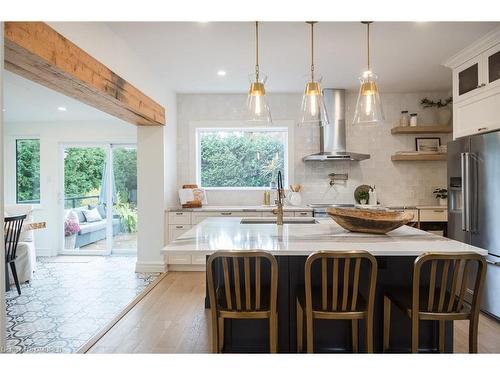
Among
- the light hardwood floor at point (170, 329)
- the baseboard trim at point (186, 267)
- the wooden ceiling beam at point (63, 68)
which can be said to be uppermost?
the wooden ceiling beam at point (63, 68)

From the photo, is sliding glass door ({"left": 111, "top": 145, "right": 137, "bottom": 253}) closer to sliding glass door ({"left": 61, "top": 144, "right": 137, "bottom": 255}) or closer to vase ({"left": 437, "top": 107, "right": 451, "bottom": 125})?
sliding glass door ({"left": 61, "top": 144, "right": 137, "bottom": 255})

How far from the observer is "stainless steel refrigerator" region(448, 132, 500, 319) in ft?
9.88

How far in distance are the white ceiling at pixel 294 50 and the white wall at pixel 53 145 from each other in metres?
2.04

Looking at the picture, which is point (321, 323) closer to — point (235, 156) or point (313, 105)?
point (313, 105)

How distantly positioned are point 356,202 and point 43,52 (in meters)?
4.29

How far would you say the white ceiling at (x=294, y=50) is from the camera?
9.89 feet

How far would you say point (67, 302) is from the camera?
3.62 meters

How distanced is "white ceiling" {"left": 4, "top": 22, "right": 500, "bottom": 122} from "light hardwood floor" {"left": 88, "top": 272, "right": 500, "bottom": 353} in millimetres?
2579

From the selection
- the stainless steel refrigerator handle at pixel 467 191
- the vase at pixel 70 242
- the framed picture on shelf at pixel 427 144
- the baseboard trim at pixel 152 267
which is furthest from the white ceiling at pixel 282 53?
the baseboard trim at pixel 152 267

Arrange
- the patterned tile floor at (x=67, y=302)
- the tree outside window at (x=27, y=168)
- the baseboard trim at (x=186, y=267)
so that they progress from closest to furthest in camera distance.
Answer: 1. the patterned tile floor at (x=67, y=302)
2. the baseboard trim at (x=186, y=267)
3. the tree outside window at (x=27, y=168)

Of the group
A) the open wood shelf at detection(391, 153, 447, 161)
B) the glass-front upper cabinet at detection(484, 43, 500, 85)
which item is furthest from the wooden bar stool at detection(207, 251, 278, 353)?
the open wood shelf at detection(391, 153, 447, 161)

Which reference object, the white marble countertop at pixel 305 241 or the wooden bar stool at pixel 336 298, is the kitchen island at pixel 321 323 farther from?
the wooden bar stool at pixel 336 298
